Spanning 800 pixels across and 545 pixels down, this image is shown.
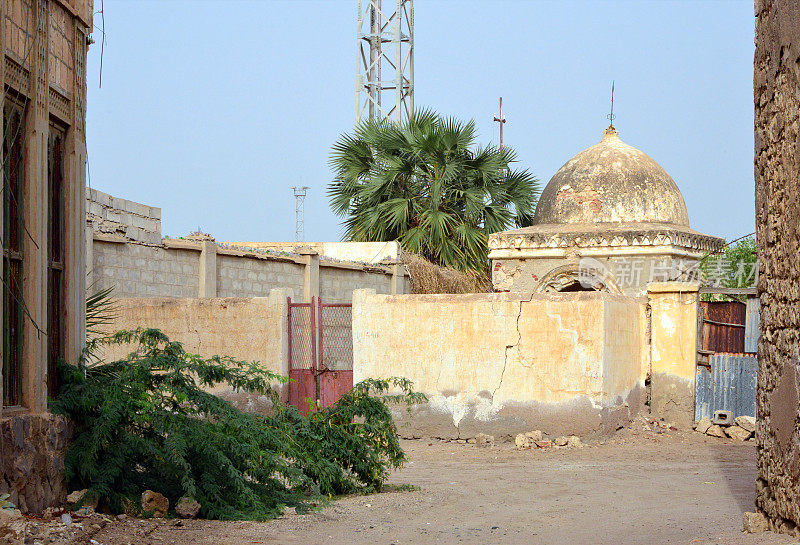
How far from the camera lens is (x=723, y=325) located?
12711 mm

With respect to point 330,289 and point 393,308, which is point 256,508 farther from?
point 330,289

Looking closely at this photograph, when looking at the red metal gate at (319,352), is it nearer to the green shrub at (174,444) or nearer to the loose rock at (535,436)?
the loose rock at (535,436)

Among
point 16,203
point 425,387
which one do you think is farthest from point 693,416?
point 16,203

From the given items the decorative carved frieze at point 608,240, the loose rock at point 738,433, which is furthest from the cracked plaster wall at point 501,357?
the decorative carved frieze at point 608,240

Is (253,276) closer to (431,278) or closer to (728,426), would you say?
(431,278)

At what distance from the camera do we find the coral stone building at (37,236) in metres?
5.72

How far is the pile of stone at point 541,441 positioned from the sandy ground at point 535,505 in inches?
6.0

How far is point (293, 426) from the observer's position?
777 cm

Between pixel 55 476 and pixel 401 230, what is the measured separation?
14649 mm

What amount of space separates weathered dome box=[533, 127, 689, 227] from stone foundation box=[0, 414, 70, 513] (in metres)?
11.5

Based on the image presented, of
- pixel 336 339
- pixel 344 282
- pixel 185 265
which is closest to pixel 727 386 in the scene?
pixel 336 339

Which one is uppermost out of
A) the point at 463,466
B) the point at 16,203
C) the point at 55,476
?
the point at 16,203

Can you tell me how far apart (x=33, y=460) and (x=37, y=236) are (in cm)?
148

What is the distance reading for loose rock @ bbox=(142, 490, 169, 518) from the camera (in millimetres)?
6309
